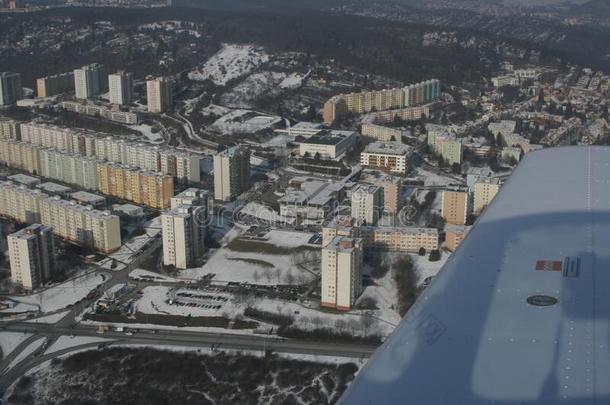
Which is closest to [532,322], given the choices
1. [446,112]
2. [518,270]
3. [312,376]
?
[518,270]

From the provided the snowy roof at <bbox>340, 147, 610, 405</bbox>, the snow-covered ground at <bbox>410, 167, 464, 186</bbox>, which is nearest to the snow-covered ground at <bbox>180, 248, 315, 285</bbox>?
the snow-covered ground at <bbox>410, 167, 464, 186</bbox>

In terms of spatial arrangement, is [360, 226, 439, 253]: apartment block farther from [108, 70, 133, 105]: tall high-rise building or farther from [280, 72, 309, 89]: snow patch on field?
[280, 72, 309, 89]: snow patch on field

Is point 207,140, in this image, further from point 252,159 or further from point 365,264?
point 365,264

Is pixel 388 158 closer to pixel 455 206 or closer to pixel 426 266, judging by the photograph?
pixel 455 206

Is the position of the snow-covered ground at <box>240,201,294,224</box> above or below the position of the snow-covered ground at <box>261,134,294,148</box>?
below

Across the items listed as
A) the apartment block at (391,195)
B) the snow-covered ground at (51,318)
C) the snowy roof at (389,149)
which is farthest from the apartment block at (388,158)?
the snow-covered ground at (51,318)

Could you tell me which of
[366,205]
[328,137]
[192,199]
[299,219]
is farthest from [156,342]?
[328,137]
